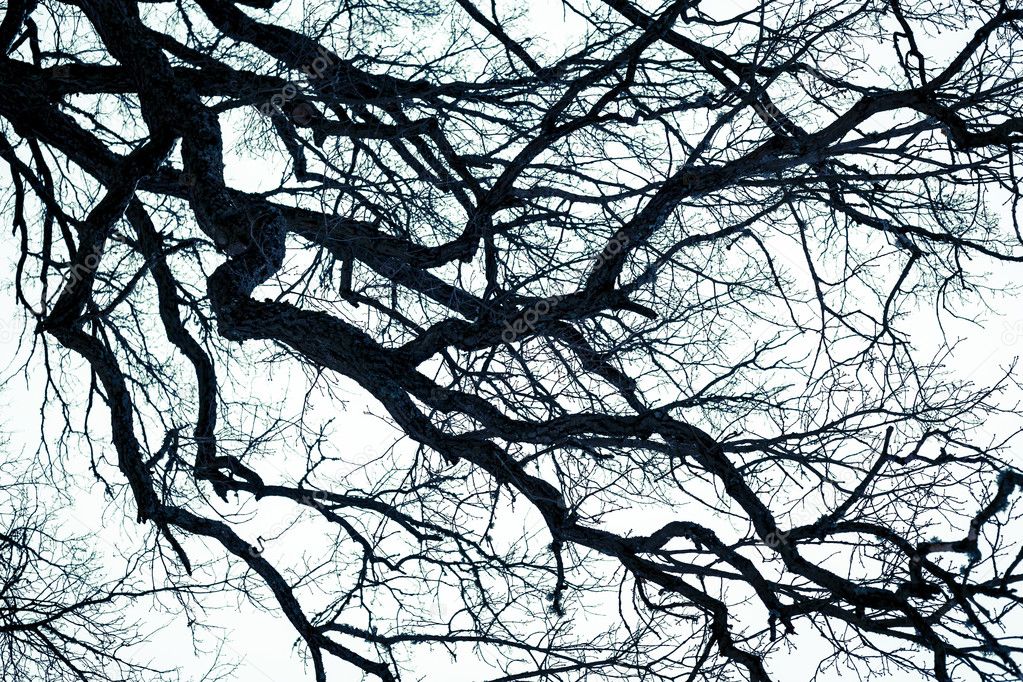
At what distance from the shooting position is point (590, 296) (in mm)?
3789

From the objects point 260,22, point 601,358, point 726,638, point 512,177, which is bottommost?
point 726,638

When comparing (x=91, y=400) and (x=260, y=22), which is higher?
(x=260, y=22)

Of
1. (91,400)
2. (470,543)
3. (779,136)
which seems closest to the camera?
(779,136)

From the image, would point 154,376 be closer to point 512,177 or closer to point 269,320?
point 269,320

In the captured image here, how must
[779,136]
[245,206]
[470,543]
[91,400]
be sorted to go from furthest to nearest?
1. [91,400]
2. [470,543]
3. [245,206]
4. [779,136]

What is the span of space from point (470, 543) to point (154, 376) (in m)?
2.65

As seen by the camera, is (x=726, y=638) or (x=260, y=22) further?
(x=260, y=22)

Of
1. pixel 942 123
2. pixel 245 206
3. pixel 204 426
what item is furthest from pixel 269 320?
pixel 942 123

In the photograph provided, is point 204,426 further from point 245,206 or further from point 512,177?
point 512,177
